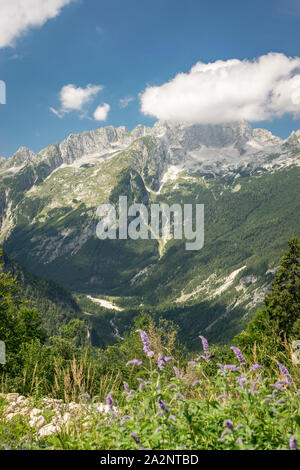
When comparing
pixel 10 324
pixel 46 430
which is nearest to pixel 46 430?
pixel 46 430

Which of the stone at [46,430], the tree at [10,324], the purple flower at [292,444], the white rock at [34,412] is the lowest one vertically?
the stone at [46,430]

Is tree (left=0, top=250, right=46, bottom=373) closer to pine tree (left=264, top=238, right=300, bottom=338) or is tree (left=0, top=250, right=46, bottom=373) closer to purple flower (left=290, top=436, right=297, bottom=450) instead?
purple flower (left=290, top=436, right=297, bottom=450)

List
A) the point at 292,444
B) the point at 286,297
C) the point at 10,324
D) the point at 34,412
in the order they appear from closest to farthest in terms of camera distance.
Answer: the point at 292,444, the point at 34,412, the point at 10,324, the point at 286,297

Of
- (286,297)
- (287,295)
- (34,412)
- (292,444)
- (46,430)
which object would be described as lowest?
(46,430)

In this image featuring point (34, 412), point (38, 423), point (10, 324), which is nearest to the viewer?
point (38, 423)

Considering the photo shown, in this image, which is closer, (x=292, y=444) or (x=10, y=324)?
(x=292, y=444)

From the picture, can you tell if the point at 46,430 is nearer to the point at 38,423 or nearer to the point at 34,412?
the point at 38,423

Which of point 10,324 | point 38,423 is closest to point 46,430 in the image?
point 38,423

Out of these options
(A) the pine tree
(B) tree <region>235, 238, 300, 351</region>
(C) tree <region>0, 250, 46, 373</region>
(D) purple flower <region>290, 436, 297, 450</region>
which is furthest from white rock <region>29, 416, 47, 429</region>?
(A) the pine tree

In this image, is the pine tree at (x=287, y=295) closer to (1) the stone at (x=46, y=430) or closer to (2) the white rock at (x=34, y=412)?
(2) the white rock at (x=34, y=412)

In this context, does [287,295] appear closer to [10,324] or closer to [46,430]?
[10,324]

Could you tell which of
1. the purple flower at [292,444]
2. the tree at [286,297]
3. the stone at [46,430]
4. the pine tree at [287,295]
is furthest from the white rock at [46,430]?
the pine tree at [287,295]

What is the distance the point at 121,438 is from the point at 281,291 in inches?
1684

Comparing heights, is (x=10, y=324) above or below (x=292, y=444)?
above
